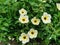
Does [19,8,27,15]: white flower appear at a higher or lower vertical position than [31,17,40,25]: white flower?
higher

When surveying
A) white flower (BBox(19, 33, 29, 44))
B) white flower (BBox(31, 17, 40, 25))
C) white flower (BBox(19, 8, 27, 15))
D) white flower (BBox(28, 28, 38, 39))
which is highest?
white flower (BBox(19, 8, 27, 15))

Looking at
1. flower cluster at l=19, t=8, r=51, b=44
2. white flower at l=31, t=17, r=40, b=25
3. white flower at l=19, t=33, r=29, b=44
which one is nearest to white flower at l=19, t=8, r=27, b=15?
flower cluster at l=19, t=8, r=51, b=44

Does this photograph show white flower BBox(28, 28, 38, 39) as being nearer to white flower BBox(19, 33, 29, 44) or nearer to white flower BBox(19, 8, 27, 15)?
white flower BBox(19, 33, 29, 44)

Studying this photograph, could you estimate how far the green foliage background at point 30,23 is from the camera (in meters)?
2.76

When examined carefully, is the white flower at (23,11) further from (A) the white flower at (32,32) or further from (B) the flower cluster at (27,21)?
(A) the white flower at (32,32)

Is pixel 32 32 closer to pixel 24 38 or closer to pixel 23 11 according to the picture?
pixel 24 38

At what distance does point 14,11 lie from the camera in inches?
111

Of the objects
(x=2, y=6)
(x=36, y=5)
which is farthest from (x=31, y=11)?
(x=2, y=6)

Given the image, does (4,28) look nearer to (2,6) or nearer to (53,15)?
(2,6)

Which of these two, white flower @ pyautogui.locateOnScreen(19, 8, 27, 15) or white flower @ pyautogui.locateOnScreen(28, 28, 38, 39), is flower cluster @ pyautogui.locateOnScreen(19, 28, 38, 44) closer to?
white flower @ pyautogui.locateOnScreen(28, 28, 38, 39)

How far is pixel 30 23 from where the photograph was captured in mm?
2807

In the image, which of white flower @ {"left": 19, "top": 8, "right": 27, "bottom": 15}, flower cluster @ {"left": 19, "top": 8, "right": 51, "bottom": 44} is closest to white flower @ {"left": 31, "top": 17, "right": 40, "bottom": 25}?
flower cluster @ {"left": 19, "top": 8, "right": 51, "bottom": 44}

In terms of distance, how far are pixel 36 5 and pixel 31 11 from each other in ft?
0.28

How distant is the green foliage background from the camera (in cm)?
276
